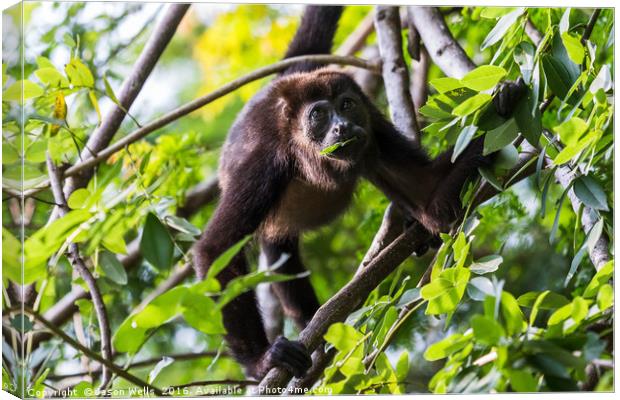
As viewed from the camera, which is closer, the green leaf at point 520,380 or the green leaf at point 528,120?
the green leaf at point 520,380

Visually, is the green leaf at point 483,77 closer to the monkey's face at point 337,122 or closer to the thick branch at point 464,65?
the thick branch at point 464,65

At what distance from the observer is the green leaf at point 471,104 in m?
2.77

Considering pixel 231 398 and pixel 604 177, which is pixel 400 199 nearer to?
pixel 604 177

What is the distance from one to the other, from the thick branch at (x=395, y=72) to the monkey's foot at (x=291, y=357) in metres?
1.36

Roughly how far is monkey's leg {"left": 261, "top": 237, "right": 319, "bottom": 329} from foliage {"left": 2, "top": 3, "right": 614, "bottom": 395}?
0.59 feet

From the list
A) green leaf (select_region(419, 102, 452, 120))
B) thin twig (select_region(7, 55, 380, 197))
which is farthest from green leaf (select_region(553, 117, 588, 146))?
thin twig (select_region(7, 55, 380, 197))

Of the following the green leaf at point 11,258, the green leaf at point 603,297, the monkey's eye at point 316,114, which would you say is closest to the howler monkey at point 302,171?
the monkey's eye at point 316,114

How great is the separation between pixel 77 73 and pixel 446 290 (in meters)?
1.85

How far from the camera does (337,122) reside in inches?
165

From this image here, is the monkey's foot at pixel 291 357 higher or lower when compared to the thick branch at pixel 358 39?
lower

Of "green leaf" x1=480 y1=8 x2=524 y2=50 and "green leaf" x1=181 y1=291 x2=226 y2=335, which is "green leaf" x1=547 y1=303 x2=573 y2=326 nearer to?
"green leaf" x1=181 y1=291 x2=226 y2=335

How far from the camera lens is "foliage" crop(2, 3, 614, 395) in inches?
89.4

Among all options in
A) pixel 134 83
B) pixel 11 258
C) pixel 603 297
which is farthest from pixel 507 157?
pixel 134 83

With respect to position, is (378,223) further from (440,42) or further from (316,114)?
(440,42)
